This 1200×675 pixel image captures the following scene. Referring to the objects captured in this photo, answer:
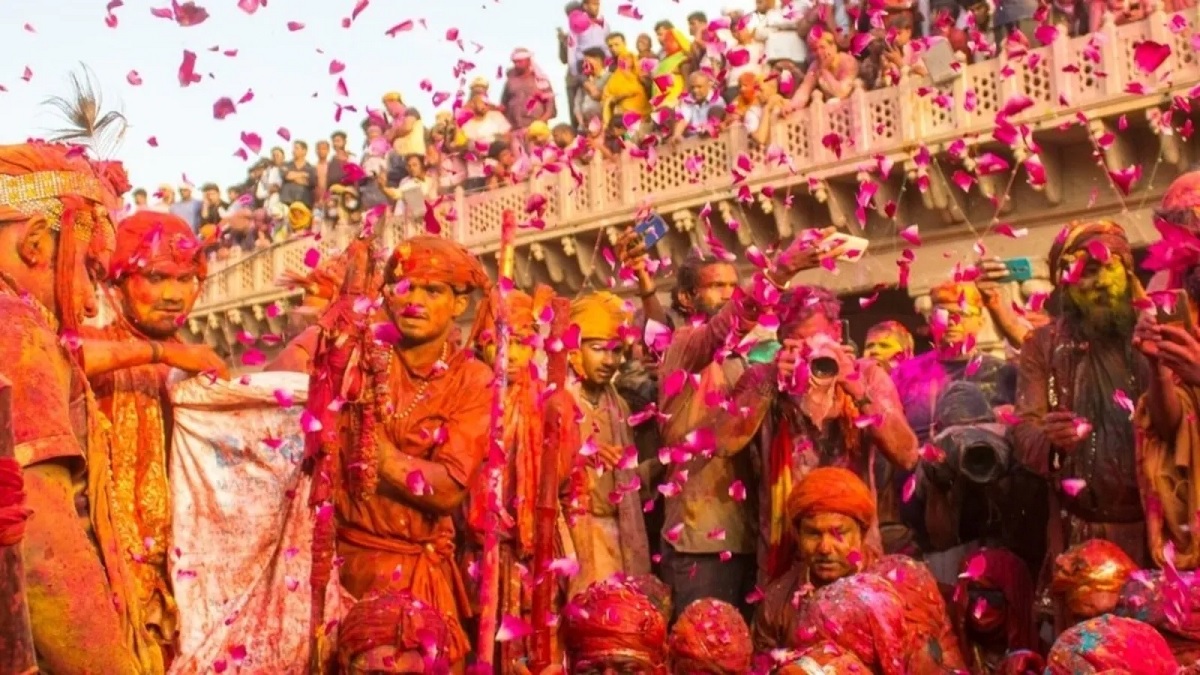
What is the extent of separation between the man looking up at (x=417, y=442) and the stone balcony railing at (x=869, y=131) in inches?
267

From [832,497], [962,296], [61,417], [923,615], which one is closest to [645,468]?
[832,497]

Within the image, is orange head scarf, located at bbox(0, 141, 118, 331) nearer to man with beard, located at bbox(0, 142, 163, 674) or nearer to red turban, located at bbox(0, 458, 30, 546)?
man with beard, located at bbox(0, 142, 163, 674)

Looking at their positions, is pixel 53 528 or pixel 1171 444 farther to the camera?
pixel 1171 444

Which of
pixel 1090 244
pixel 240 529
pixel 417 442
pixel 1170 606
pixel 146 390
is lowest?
pixel 1170 606

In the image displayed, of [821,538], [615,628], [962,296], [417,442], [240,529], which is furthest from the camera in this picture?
[962,296]

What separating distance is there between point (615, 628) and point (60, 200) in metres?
2.36

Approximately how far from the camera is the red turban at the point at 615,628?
569cm

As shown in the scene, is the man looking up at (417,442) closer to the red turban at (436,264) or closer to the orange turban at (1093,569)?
the red turban at (436,264)

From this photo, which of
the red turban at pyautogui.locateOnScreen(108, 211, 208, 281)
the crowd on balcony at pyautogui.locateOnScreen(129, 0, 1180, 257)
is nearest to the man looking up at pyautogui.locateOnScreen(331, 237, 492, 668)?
the red turban at pyautogui.locateOnScreen(108, 211, 208, 281)

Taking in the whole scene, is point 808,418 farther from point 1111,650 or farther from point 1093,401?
point 1111,650

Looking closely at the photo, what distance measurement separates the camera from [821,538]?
20.0 feet

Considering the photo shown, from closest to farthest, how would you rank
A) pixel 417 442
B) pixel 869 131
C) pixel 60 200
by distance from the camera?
pixel 60 200, pixel 417 442, pixel 869 131

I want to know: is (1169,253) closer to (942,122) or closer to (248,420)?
(248,420)

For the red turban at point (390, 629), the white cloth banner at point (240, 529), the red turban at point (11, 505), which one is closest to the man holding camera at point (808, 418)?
the red turban at point (390, 629)
